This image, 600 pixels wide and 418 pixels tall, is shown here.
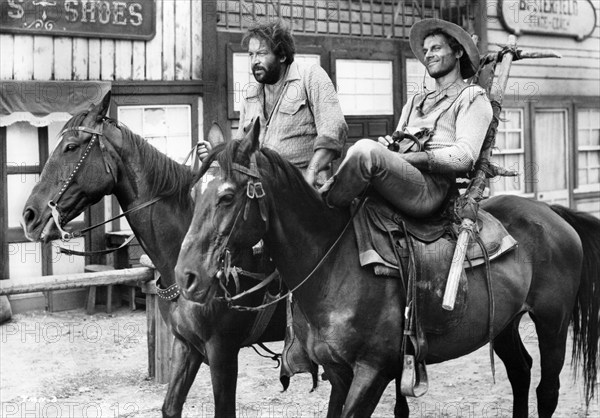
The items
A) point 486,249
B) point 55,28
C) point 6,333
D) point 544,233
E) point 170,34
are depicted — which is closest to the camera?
point 486,249

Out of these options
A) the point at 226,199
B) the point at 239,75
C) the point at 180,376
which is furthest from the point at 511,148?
the point at 226,199

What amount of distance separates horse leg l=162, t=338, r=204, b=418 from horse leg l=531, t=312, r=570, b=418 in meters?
2.18

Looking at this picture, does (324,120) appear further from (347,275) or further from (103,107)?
(103,107)

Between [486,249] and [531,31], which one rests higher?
[531,31]

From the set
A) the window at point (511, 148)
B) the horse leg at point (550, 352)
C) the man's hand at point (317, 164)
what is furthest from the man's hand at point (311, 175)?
the window at point (511, 148)

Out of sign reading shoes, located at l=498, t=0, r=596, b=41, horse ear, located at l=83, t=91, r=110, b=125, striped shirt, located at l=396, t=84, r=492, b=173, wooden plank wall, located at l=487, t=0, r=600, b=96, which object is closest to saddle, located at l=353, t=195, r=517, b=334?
striped shirt, located at l=396, t=84, r=492, b=173

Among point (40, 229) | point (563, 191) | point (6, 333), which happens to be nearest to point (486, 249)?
point (40, 229)

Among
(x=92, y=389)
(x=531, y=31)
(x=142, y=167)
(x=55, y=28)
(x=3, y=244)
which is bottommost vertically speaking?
(x=92, y=389)

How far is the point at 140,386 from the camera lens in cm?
741

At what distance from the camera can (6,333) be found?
945 centimetres

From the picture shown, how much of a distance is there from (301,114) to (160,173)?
96 centimetres

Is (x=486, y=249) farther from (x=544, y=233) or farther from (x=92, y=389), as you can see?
(x=92, y=389)

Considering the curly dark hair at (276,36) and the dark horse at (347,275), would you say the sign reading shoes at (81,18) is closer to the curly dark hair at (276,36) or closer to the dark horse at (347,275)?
the curly dark hair at (276,36)

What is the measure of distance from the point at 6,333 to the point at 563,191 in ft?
36.2
